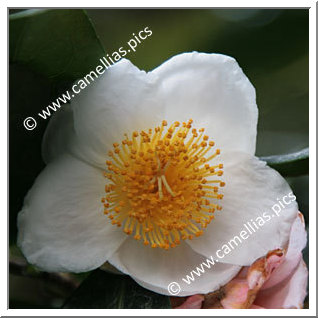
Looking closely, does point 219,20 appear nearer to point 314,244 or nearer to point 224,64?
point 224,64

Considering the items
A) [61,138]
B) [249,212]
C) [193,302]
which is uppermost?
[61,138]

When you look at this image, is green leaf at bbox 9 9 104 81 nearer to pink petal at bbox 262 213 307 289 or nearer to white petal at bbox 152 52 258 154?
white petal at bbox 152 52 258 154

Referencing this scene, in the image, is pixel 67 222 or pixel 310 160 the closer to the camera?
pixel 67 222

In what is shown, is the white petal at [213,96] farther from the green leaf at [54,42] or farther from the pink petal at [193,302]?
the pink petal at [193,302]

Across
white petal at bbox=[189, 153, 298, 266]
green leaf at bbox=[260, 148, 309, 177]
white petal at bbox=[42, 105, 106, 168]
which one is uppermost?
white petal at bbox=[42, 105, 106, 168]

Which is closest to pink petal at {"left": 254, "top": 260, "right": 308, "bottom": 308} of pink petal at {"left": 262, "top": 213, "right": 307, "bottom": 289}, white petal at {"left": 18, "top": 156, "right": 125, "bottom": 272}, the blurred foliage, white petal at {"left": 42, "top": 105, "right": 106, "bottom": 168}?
pink petal at {"left": 262, "top": 213, "right": 307, "bottom": 289}

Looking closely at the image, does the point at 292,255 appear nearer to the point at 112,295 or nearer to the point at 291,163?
the point at 291,163

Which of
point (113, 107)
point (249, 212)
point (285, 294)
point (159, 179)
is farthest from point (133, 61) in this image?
point (285, 294)
